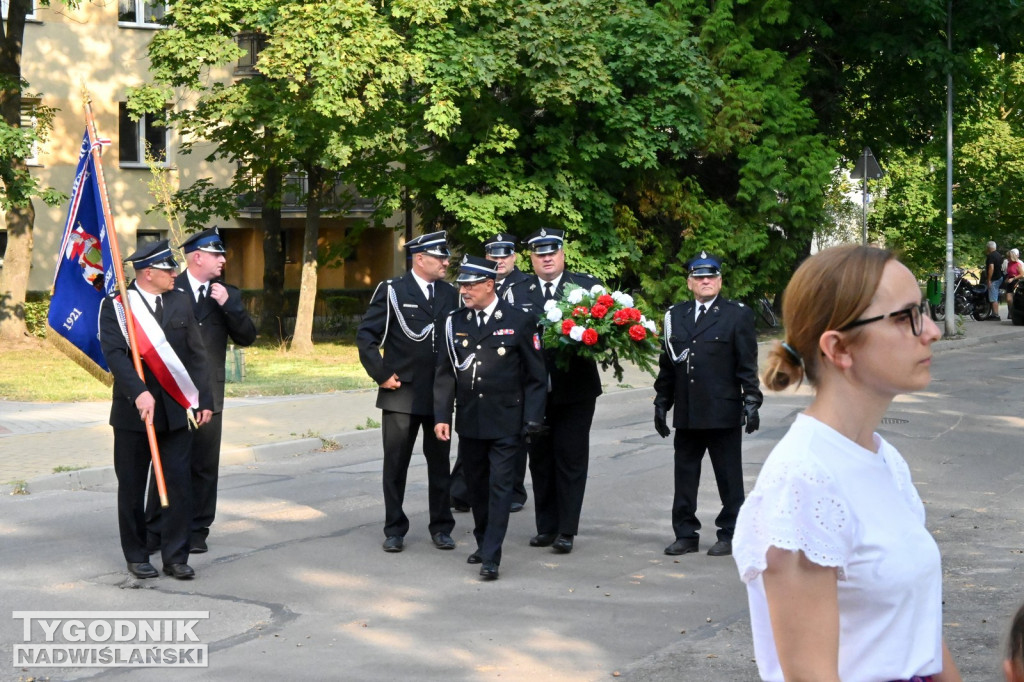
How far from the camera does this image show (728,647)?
636 cm

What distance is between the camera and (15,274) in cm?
2683

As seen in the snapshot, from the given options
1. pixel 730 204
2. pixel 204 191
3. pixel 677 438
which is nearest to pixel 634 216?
pixel 730 204

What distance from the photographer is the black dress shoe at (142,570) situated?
314 inches

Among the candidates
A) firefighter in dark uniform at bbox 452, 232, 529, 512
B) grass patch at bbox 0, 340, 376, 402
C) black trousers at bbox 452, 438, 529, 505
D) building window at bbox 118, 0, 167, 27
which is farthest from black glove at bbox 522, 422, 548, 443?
building window at bbox 118, 0, 167, 27

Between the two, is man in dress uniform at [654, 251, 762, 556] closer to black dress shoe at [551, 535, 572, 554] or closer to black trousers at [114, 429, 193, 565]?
black dress shoe at [551, 535, 572, 554]

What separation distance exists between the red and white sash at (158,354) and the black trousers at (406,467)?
58.9 inches

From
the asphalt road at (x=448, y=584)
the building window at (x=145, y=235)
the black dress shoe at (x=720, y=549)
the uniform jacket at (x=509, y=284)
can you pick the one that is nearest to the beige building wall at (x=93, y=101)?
the building window at (x=145, y=235)

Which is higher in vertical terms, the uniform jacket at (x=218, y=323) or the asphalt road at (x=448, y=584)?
the uniform jacket at (x=218, y=323)

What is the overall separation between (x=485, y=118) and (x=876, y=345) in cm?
2350

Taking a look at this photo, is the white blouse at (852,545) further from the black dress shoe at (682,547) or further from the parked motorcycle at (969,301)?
the parked motorcycle at (969,301)

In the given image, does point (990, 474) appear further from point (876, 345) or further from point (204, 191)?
point (204, 191)

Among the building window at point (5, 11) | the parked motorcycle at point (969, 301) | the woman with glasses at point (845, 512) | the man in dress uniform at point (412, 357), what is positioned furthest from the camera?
the parked motorcycle at point (969, 301)

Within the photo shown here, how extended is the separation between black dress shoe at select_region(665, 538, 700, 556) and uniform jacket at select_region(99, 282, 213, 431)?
125 inches

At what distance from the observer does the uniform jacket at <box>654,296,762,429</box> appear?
8727 millimetres
